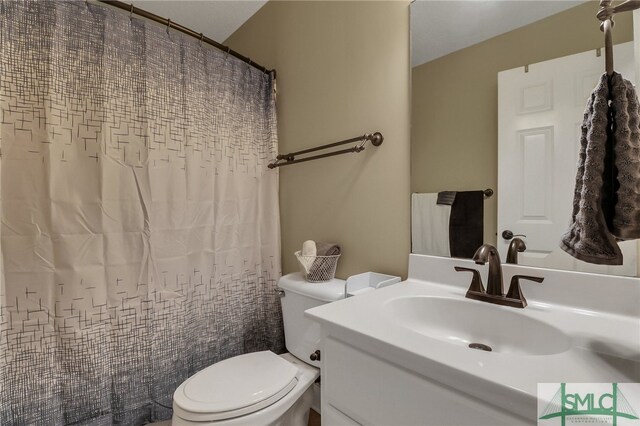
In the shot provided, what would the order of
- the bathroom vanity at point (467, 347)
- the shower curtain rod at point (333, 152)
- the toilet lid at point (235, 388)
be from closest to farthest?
the bathroom vanity at point (467, 347) → the toilet lid at point (235, 388) → the shower curtain rod at point (333, 152)

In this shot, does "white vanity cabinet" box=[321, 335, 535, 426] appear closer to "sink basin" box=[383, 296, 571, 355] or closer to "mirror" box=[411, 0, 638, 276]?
"sink basin" box=[383, 296, 571, 355]

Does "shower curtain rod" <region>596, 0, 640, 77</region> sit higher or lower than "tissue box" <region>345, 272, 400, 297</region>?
higher

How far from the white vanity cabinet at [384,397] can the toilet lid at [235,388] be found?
319 mm

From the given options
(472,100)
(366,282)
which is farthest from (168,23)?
(366,282)

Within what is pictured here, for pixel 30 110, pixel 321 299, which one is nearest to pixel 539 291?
pixel 321 299

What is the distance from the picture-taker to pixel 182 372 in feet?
4.59

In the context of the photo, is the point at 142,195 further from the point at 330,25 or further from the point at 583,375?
the point at 583,375

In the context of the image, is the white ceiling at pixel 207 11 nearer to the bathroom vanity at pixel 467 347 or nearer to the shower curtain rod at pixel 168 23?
the shower curtain rod at pixel 168 23

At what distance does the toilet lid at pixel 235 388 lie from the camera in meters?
0.97

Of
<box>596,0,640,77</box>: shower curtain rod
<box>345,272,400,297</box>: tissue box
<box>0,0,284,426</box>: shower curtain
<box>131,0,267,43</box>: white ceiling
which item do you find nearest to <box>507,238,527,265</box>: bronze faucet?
<box>345,272,400,297</box>: tissue box

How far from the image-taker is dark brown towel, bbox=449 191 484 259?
1054 mm

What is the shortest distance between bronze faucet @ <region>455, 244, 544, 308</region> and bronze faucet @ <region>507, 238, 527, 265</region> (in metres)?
0.06

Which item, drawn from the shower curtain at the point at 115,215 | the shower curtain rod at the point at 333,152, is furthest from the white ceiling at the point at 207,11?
the shower curtain rod at the point at 333,152

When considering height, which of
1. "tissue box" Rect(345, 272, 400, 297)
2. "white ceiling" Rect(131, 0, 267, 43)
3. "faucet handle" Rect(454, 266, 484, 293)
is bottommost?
"tissue box" Rect(345, 272, 400, 297)
